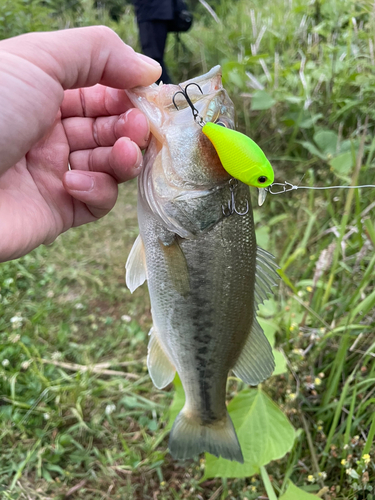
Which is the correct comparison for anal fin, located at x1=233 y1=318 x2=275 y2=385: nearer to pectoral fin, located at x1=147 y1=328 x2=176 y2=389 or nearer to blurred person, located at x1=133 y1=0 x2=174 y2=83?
pectoral fin, located at x1=147 y1=328 x2=176 y2=389

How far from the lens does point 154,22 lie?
4203 mm

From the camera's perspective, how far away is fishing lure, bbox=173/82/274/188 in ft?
3.44

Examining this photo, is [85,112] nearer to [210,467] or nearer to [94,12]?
[210,467]

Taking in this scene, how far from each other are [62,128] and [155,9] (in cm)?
332

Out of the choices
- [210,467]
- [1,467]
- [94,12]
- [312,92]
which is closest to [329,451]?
[210,467]

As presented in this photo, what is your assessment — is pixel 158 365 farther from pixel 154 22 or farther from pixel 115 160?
pixel 154 22

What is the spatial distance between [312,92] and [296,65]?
1.14 ft

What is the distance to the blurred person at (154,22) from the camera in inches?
163

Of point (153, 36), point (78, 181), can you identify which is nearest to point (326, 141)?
point (78, 181)

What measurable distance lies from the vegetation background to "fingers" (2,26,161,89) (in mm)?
1328

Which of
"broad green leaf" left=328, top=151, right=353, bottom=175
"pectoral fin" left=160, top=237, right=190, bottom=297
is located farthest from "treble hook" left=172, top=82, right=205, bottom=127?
"broad green leaf" left=328, top=151, right=353, bottom=175

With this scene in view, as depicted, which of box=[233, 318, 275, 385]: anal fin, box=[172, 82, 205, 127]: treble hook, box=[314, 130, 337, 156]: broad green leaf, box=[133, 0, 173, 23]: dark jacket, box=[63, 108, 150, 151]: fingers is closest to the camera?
box=[172, 82, 205, 127]: treble hook

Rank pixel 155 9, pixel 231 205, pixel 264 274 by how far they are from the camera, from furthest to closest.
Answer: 1. pixel 155 9
2. pixel 264 274
3. pixel 231 205

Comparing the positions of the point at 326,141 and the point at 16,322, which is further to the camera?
the point at 326,141
